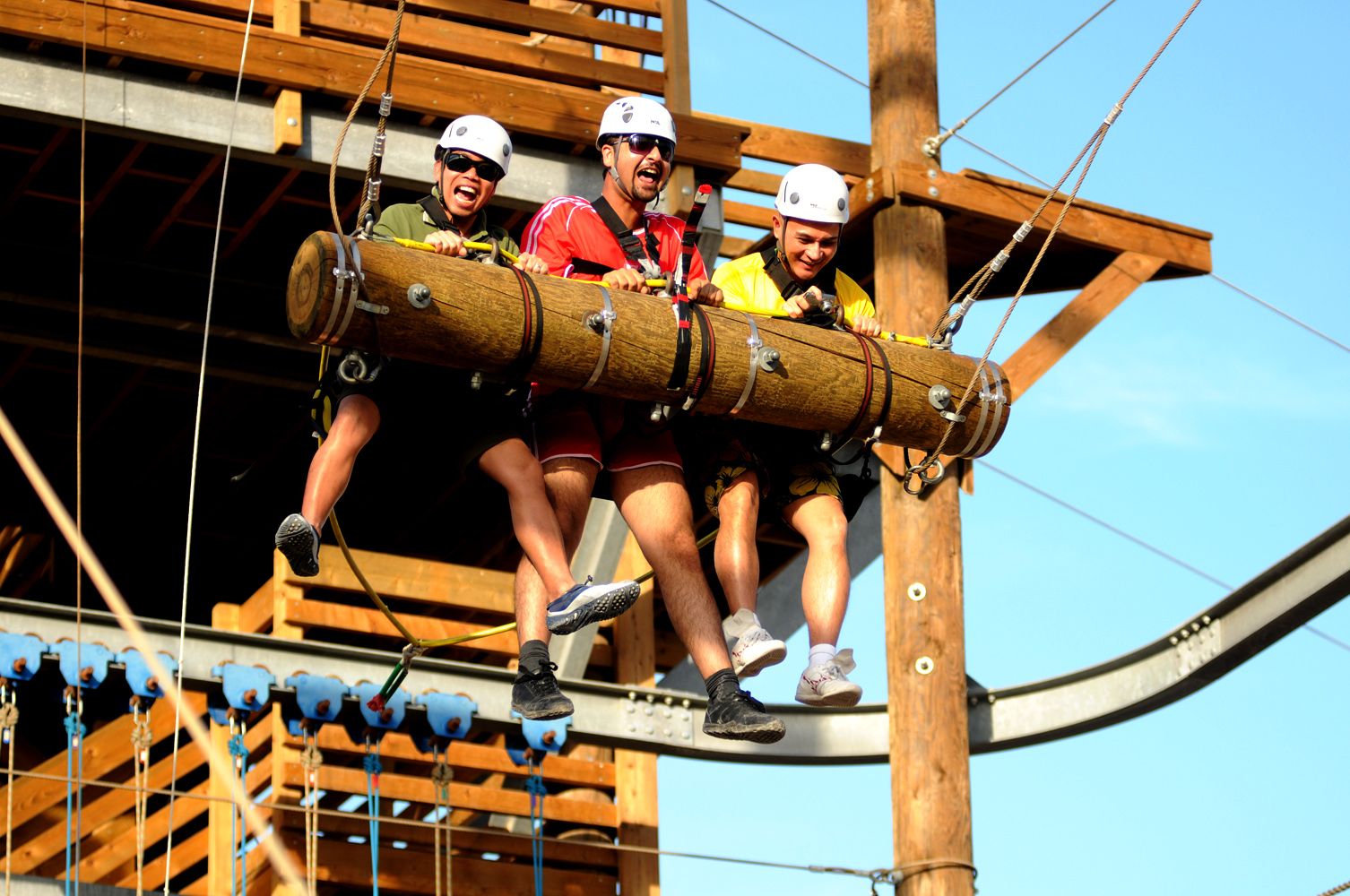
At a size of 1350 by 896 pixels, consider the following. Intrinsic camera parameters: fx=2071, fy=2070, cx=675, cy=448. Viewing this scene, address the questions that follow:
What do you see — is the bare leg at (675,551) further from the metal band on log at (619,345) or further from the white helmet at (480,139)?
the white helmet at (480,139)

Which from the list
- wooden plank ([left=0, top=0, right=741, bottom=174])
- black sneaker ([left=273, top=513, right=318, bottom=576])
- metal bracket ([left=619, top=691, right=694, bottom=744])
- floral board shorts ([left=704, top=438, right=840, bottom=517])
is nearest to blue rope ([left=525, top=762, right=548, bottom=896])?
metal bracket ([left=619, top=691, right=694, bottom=744])

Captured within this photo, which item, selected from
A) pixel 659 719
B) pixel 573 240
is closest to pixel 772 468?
pixel 573 240

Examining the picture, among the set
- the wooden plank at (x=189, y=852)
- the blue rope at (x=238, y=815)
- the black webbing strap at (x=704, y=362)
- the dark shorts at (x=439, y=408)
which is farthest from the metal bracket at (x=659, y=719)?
the black webbing strap at (x=704, y=362)

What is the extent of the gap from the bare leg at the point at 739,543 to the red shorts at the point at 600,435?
0.76 ft

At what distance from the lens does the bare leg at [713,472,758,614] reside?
24.4 feet

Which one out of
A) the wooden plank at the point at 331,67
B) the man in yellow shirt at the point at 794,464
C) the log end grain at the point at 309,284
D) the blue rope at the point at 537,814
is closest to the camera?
the log end grain at the point at 309,284

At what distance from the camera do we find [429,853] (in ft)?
38.2

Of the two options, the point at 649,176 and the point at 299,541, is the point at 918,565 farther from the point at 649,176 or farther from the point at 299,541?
the point at 299,541

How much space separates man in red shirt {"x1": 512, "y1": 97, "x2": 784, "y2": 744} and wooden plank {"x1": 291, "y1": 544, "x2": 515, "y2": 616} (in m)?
4.03

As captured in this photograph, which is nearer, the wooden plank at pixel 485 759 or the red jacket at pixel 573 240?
the red jacket at pixel 573 240

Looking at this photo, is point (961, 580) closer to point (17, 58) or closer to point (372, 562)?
point (372, 562)

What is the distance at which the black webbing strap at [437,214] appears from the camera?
7309 mm

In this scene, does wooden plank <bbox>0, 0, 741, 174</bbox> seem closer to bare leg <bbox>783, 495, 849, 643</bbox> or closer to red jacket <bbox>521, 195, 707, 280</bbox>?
red jacket <bbox>521, 195, 707, 280</bbox>

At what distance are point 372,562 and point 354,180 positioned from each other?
8.01ft
